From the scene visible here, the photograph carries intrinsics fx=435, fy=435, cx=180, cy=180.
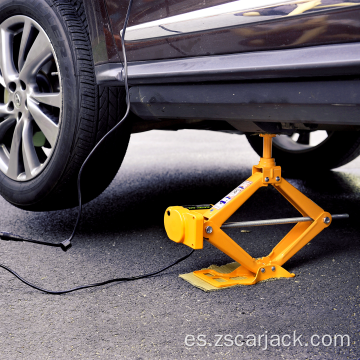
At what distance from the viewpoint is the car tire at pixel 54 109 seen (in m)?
1.68

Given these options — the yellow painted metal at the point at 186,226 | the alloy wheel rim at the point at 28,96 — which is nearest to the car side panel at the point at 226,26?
the alloy wheel rim at the point at 28,96

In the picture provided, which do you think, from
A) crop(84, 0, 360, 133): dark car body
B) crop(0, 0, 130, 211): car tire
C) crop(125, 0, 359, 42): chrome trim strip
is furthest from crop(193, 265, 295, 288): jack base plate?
crop(125, 0, 359, 42): chrome trim strip

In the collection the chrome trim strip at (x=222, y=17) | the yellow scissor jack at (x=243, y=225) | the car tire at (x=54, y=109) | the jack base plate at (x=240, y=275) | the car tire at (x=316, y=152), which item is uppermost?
the chrome trim strip at (x=222, y=17)

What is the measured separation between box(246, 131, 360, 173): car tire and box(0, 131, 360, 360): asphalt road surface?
46 centimetres

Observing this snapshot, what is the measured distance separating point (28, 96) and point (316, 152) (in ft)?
6.14

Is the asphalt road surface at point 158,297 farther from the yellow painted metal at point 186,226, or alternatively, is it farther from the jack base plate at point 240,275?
the yellow painted metal at point 186,226

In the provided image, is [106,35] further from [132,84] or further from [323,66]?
[323,66]

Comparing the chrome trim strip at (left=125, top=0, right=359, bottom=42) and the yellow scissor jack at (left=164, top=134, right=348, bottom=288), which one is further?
the yellow scissor jack at (left=164, top=134, right=348, bottom=288)

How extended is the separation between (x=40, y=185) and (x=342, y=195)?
1.73 m

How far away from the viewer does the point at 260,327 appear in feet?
3.77

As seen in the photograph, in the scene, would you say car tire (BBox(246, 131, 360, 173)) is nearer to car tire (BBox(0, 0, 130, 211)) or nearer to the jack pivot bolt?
car tire (BBox(0, 0, 130, 211))

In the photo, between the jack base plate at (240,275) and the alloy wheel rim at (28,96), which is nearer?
the jack base plate at (240,275)

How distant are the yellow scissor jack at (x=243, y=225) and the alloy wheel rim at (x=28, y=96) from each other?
69 cm

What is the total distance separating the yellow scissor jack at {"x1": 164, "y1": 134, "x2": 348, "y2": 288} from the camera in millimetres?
1394
